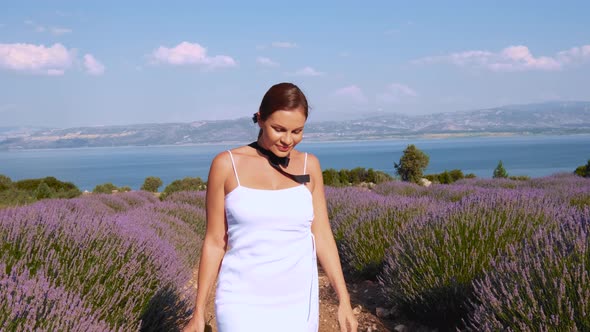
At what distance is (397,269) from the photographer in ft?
17.5

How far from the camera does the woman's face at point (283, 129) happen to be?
209cm

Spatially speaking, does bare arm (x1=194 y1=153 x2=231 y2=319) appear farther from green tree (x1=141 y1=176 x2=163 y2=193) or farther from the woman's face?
green tree (x1=141 y1=176 x2=163 y2=193)

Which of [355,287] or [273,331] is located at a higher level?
[273,331]

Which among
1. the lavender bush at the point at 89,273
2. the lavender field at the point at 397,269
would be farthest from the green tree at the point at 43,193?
the lavender bush at the point at 89,273

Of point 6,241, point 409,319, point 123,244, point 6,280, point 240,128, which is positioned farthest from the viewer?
point 240,128

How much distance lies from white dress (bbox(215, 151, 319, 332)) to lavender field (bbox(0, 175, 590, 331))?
0.83 m

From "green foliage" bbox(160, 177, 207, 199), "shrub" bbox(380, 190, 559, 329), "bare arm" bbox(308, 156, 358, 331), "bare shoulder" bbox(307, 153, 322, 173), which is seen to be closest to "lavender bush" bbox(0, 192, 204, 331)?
"bare arm" bbox(308, 156, 358, 331)

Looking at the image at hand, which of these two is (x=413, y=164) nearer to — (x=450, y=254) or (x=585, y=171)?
(x=585, y=171)

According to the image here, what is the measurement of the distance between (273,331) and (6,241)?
94.9 inches

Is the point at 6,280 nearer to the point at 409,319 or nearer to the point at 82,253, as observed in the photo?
the point at 82,253

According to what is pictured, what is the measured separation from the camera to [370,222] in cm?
682

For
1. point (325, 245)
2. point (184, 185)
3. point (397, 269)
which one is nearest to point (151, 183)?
point (184, 185)

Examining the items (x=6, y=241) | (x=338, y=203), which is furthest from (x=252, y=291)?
(x=338, y=203)

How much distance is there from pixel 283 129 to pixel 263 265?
0.53 metres
